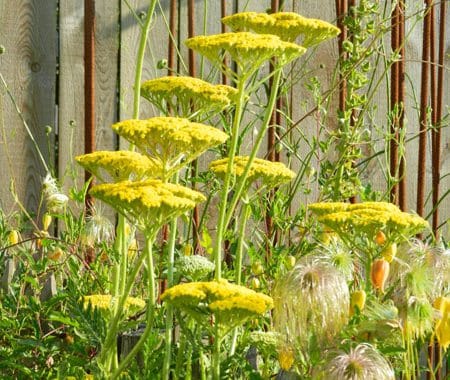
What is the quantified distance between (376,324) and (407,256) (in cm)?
61

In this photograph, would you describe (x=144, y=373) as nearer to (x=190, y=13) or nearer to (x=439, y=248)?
(x=439, y=248)

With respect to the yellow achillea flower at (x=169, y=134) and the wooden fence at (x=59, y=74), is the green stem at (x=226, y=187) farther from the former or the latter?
the wooden fence at (x=59, y=74)

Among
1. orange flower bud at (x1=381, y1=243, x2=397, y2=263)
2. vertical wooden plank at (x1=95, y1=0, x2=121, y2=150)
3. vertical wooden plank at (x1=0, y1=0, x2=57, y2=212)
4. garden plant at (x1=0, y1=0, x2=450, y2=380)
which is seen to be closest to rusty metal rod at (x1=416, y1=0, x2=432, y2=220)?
garden plant at (x1=0, y1=0, x2=450, y2=380)

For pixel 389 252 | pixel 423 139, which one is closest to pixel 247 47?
pixel 389 252

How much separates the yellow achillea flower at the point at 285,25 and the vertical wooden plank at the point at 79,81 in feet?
8.01

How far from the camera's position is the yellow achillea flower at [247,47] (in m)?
2.27

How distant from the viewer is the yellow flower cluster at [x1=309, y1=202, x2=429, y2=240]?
2.34m

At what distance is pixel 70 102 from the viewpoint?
494cm

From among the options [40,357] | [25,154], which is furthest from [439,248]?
[25,154]

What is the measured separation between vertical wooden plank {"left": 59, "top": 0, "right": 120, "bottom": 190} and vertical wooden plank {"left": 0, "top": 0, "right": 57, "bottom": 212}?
0.05m

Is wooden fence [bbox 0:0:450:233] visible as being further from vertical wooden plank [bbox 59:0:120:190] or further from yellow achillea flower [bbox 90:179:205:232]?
yellow achillea flower [bbox 90:179:205:232]

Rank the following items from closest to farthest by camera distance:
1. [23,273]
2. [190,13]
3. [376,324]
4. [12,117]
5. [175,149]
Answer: [376,324] < [175,149] < [23,273] < [190,13] < [12,117]

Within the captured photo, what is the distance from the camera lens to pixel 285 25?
2449mm

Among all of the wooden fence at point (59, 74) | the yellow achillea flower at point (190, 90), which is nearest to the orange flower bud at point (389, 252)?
the yellow achillea flower at point (190, 90)
